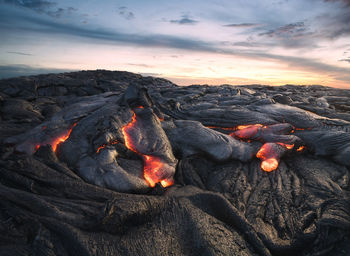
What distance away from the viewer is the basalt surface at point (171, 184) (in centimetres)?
281

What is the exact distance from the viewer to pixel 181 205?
345 cm

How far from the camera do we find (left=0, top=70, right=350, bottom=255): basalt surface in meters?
2.81

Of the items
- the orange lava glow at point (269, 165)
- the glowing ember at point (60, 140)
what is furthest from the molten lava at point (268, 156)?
the glowing ember at point (60, 140)

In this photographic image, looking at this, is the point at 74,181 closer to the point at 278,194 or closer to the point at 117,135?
the point at 117,135

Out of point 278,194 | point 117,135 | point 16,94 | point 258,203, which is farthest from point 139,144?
point 16,94

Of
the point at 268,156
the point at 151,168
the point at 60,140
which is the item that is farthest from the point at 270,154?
the point at 60,140

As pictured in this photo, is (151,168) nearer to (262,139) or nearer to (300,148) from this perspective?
(262,139)

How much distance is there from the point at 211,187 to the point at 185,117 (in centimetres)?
335

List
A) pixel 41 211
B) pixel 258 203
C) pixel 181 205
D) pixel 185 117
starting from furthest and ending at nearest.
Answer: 1. pixel 185 117
2. pixel 258 203
3. pixel 181 205
4. pixel 41 211

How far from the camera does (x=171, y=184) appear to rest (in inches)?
175

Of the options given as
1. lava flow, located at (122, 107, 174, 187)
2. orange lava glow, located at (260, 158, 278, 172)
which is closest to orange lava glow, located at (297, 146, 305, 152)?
orange lava glow, located at (260, 158, 278, 172)

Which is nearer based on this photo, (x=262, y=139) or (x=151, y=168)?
(x=151, y=168)

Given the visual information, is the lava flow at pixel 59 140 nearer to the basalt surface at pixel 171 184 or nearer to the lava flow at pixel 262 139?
the basalt surface at pixel 171 184

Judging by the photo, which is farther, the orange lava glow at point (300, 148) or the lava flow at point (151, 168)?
the orange lava glow at point (300, 148)
